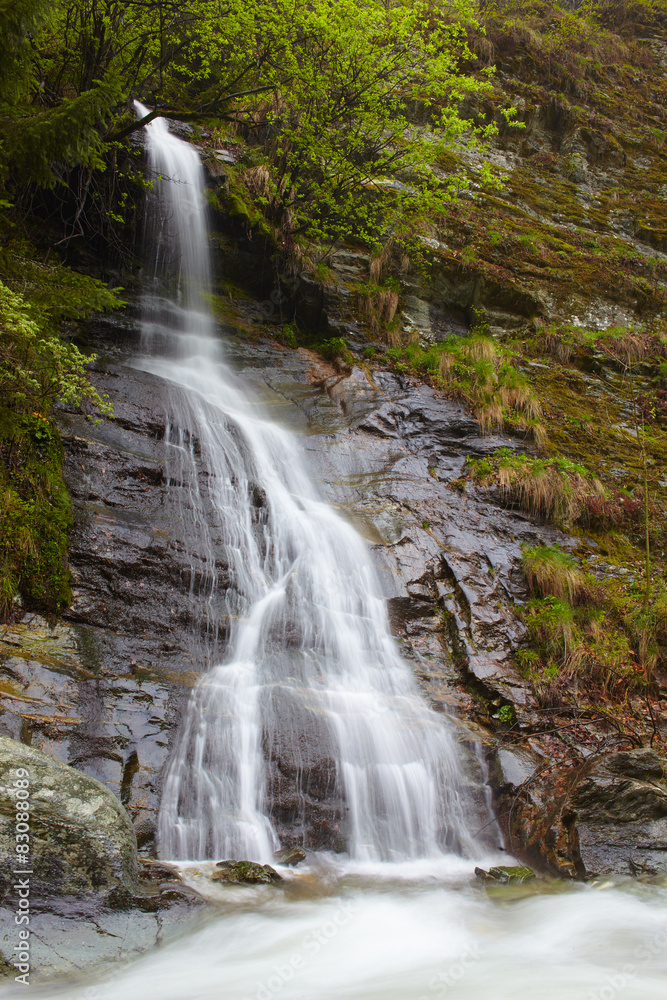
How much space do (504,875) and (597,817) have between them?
2.83 feet

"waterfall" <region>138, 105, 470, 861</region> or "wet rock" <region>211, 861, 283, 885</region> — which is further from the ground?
"waterfall" <region>138, 105, 470, 861</region>

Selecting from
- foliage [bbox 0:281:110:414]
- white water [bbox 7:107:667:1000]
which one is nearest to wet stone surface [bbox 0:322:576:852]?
white water [bbox 7:107:667:1000]

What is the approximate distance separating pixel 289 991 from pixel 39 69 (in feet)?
34.1

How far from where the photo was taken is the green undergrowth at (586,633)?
21.3 ft

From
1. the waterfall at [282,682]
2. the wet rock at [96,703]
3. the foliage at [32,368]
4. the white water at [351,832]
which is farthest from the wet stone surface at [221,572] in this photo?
the foliage at [32,368]

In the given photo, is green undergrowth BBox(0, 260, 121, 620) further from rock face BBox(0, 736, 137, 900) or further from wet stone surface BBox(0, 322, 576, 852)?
rock face BBox(0, 736, 137, 900)

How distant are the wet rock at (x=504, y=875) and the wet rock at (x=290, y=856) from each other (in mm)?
1323

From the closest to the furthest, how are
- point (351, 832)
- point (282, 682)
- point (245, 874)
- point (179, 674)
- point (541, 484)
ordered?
1. point (245, 874)
2. point (351, 832)
3. point (179, 674)
4. point (282, 682)
5. point (541, 484)

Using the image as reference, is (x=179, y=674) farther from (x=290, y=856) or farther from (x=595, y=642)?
(x=595, y=642)

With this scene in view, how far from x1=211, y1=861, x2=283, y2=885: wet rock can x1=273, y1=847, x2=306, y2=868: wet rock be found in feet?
0.92

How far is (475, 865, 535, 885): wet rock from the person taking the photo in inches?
175

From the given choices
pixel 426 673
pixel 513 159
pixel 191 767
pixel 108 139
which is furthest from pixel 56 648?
pixel 513 159

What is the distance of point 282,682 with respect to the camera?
17.7 feet

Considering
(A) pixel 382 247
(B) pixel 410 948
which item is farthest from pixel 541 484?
(B) pixel 410 948
